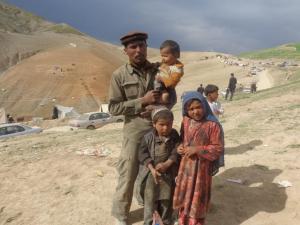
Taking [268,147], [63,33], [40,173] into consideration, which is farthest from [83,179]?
[63,33]

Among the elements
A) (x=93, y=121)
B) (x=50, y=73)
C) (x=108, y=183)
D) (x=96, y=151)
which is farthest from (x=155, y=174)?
(x=50, y=73)

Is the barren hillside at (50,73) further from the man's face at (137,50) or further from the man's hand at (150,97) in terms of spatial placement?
the man's hand at (150,97)

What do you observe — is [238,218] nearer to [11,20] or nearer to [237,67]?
[237,67]

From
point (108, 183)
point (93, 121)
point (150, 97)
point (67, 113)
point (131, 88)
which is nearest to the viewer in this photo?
point (150, 97)

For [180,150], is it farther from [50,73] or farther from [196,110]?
[50,73]

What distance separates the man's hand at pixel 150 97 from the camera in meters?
4.43

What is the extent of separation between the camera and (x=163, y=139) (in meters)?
4.52

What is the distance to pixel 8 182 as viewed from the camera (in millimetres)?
7340

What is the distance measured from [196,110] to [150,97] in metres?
0.52

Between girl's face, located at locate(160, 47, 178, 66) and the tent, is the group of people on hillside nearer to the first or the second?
girl's face, located at locate(160, 47, 178, 66)

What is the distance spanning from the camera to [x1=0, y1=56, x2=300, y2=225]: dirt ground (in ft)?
18.2

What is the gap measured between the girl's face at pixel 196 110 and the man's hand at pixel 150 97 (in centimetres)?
38

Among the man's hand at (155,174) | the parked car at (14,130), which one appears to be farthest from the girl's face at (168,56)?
the parked car at (14,130)

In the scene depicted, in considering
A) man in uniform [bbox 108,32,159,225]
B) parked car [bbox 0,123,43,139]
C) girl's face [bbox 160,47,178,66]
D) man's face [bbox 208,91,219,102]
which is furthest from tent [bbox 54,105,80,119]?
girl's face [bbox 160,47,178,66]
